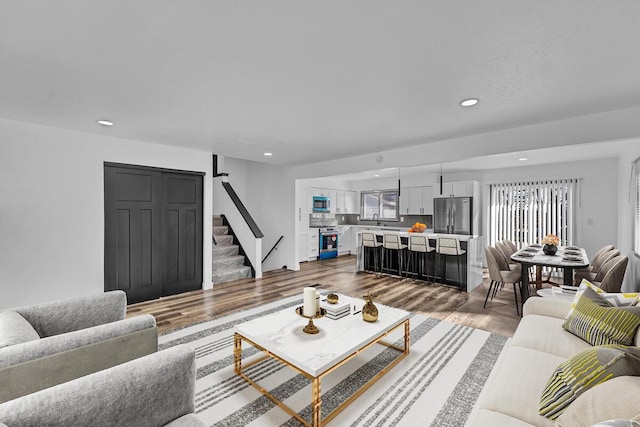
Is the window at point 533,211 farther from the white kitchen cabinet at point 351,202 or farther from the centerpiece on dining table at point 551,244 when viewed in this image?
the white kitchen cabinet at point 351,202

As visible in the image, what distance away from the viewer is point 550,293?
337 centimetres

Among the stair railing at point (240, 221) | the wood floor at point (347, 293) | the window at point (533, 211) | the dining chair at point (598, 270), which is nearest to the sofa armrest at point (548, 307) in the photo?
the wood floor at point (347, 293)

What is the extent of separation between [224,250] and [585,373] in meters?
5.81

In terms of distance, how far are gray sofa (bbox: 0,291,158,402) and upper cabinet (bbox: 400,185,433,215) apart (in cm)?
703

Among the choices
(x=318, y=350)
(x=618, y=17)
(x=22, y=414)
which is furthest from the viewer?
(x=318, y=350)

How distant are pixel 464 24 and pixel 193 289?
200 inches

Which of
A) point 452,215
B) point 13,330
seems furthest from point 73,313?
point 452,215

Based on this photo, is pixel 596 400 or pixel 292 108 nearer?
pixel 596 400

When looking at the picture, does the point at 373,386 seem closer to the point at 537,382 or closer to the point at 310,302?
the point at 310,302

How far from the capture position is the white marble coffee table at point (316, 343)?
6.16 ft

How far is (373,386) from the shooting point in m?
2.29

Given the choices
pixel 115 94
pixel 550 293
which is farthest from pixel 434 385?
pixel 115 94

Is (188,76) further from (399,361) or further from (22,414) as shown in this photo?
(399,361)

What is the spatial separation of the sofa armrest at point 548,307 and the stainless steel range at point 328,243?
232 inches
